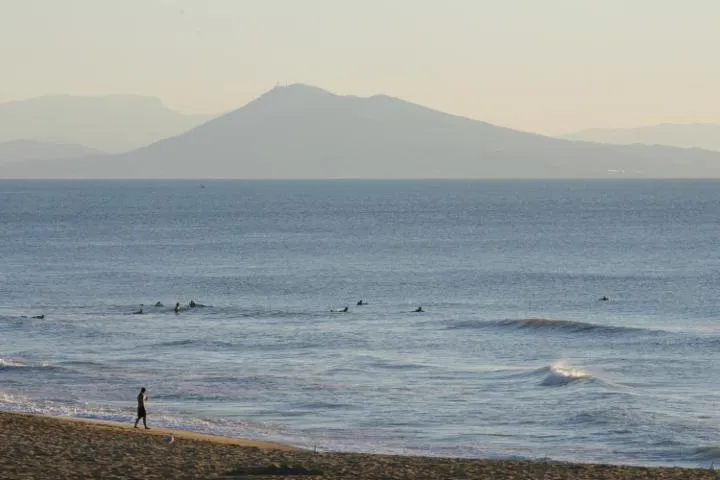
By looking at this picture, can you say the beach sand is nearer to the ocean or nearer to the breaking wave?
the ocean

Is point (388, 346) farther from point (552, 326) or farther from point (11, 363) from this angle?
point (11, 363)

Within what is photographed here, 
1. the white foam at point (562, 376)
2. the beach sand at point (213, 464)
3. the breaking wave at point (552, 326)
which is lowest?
the breaking wave at point (552, 326)

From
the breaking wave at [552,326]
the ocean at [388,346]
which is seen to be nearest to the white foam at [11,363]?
the ocean at [388,346]

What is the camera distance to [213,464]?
86.6ft

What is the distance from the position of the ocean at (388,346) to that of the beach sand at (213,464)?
4.38 metres

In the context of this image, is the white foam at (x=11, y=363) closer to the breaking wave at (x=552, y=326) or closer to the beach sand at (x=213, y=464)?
the beach sand at (x=213, y=464)

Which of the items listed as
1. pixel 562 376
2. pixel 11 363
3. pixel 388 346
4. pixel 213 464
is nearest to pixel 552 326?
pixel 388 346

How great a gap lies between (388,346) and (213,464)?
28.7 meters

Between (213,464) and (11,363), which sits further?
(11,363)

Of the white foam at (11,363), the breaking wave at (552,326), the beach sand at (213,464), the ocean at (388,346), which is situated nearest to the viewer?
the beach sand at (213,464)

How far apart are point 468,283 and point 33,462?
64.9 m

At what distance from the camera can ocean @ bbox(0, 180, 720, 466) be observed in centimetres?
3681

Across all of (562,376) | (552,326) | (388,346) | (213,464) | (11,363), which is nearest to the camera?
(213,464)

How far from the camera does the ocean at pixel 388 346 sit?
121 ft
